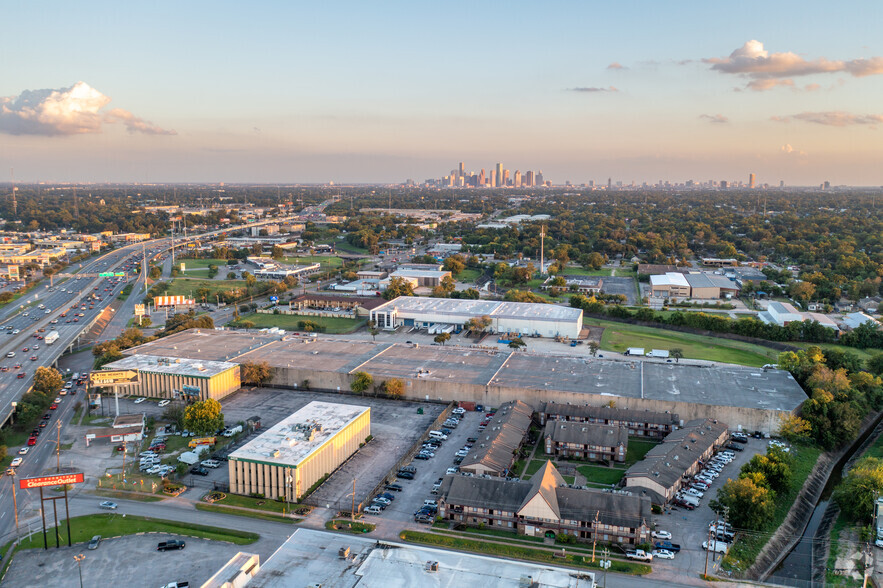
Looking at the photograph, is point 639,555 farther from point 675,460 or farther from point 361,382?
point 361,382

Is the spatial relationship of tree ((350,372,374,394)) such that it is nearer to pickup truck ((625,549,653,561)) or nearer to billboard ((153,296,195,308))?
pickup truck ((625,549,653,561))

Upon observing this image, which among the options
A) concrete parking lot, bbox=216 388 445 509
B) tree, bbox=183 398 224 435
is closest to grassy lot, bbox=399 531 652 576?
concrete parking lot, bbox=216 388 445 509

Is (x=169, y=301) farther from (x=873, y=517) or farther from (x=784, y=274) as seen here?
(x=784, y=274)

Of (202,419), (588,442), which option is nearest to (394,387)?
(202,419)

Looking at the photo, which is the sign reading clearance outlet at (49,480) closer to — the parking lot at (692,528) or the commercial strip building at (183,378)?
the commercial strip building at (183,378)

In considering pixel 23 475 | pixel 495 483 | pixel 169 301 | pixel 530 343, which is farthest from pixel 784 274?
A: pixel 23 475

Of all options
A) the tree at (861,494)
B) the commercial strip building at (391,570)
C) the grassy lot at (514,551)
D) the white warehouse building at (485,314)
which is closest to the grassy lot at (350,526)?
the grassy lot at (514,551)
